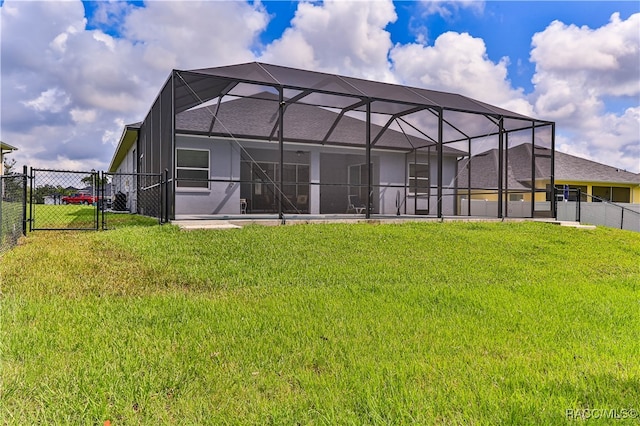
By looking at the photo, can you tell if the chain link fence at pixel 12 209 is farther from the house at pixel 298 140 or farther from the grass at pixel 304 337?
the house at pixel 298 140

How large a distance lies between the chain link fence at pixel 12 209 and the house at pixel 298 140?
1.79 metres

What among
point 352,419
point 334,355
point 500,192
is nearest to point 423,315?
Answer: point 334,355

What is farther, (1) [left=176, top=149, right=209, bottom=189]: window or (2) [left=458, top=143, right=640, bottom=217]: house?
(2) [left=458, top=143, right=640, bottom=217]: house

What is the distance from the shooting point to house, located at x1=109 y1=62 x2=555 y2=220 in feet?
27.9

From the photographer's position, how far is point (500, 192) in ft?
33.6

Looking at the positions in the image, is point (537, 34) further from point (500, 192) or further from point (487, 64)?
point (500, 192)

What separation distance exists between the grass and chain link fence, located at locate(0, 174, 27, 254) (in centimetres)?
42

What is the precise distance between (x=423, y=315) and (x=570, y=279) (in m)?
2.75

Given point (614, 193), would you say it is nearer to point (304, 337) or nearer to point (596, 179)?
point (596, 179)

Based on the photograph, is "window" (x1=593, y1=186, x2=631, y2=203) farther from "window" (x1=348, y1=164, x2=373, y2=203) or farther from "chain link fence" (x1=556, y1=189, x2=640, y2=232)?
"window" (x1=348, y1=164, x2=373, y2=203)

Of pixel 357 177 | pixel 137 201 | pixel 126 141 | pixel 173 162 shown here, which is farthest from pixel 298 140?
pixel 126 141

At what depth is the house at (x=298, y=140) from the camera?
849 cm

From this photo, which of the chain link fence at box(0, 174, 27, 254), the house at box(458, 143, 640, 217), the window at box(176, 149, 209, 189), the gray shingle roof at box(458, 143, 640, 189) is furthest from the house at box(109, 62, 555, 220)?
the gray shingle roof at box(458, 143, 640, 189)

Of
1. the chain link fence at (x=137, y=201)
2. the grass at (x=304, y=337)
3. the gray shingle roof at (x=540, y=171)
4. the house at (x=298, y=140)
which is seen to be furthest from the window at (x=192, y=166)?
the gray shingle roof at (x=540, y=171)
